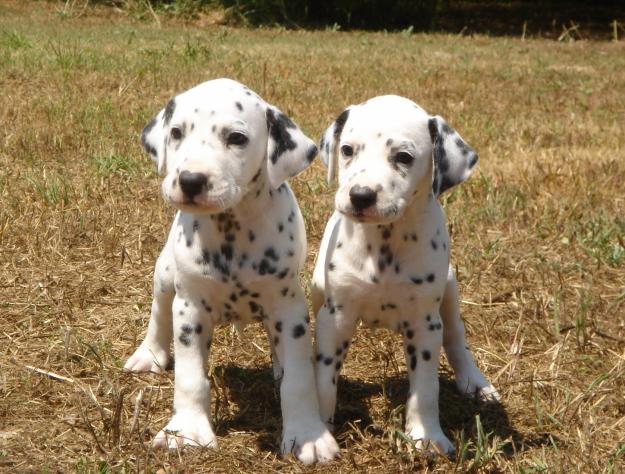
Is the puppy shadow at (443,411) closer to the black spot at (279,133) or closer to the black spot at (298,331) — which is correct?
the black spot at (298,331)

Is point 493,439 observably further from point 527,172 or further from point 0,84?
point 0,84

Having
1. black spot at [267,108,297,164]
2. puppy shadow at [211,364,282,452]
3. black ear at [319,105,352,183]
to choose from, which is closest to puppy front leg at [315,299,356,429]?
puppy shadow at [211,364,282,452]

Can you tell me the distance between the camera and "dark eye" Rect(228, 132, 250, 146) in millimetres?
4109

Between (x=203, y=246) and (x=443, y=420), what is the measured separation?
61.1 inches

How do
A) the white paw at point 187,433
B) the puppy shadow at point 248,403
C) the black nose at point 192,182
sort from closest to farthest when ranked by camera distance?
the black nose at point 192,182
the white paw at point 187,433
the puppy shadow at point 248,403

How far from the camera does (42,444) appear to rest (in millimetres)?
4285

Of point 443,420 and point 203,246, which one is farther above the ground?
point 203,246

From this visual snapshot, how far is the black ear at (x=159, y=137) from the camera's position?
172 inches

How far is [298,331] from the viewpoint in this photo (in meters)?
4.38

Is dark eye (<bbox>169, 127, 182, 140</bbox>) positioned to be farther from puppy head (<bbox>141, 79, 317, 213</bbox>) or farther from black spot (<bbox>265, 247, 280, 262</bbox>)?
black spot (<bbox>265, 247, 280, 262</bbox>)

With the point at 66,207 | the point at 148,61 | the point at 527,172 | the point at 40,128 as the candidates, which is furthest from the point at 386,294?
the point at 148,61

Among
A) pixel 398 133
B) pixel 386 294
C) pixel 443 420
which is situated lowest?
pixel 443 420

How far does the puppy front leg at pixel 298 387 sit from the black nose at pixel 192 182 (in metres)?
0.78

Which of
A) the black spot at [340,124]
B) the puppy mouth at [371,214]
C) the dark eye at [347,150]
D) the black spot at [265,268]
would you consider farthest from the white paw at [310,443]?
the black spot at [340,124]
